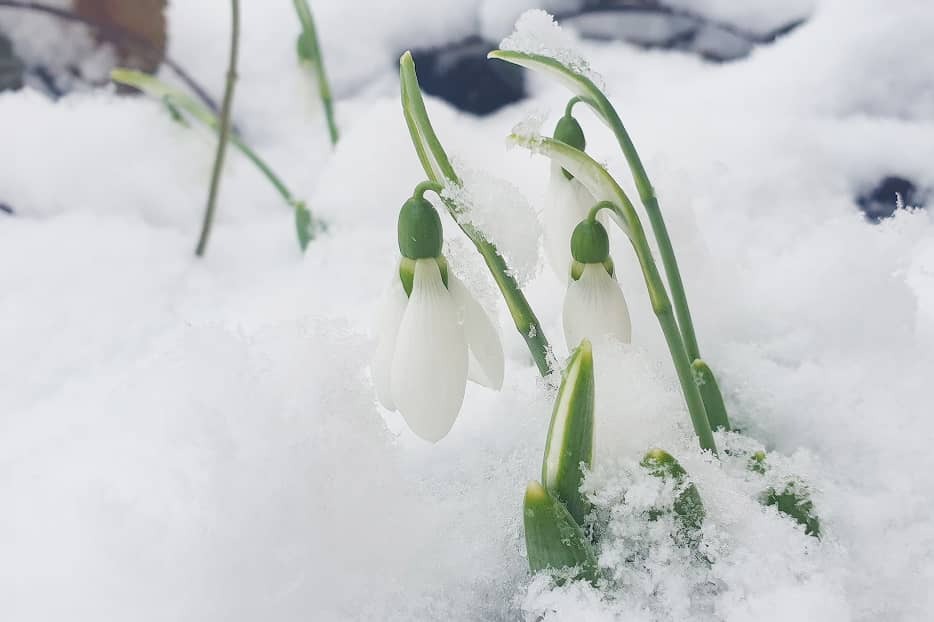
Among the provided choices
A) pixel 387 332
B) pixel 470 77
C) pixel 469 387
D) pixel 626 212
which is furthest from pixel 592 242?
pixel 470 77

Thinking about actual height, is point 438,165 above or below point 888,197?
below

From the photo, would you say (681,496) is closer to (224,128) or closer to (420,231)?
(420,231)

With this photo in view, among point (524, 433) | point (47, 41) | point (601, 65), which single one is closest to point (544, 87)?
point (601, 65)

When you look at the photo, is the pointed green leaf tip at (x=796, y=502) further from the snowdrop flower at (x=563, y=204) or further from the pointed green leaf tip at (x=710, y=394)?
the snowdrop flower at (x=563, y=204)

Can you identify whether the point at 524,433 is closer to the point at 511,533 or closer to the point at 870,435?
the point at 511,533

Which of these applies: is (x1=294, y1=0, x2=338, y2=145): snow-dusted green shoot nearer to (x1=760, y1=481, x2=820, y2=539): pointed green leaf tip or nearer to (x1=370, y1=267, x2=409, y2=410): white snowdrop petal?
(x1=370, y1=267, x2=409, y2=410): white snowdrop petal

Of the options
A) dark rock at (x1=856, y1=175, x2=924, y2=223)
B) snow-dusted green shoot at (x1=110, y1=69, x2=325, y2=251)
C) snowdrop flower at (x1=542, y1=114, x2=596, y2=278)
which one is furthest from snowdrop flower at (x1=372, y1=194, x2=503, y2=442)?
dark rock at (x1=856, y1=175, x2=924, y2=223)
